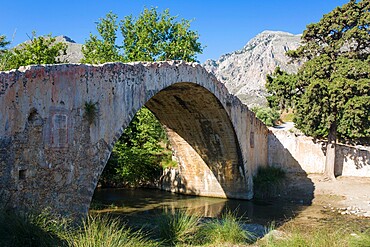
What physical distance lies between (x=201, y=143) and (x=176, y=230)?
→ 9.89 meters

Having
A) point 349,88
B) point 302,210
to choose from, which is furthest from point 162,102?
point 349,88

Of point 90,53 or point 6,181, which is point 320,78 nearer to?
point 90,53

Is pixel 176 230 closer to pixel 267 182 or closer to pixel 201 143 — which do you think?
pixel 201 143

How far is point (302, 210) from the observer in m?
14.9

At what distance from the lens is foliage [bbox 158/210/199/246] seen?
7754mm

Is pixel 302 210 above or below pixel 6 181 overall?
below

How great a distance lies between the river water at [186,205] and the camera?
14055 mm

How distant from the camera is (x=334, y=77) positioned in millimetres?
17000

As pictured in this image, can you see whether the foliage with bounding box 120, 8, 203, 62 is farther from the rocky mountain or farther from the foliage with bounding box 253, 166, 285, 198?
the rocky mountain

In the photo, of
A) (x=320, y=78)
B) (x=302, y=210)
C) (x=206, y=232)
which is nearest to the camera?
(x=206, y=232)

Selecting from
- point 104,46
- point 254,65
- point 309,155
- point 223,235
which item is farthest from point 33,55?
point 254,65

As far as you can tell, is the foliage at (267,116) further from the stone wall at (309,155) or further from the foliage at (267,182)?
the foliage at (267,182)

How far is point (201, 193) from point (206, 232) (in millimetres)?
10589

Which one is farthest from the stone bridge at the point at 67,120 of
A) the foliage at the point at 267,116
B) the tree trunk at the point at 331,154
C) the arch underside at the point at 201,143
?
the foliage at the point at 267,116
